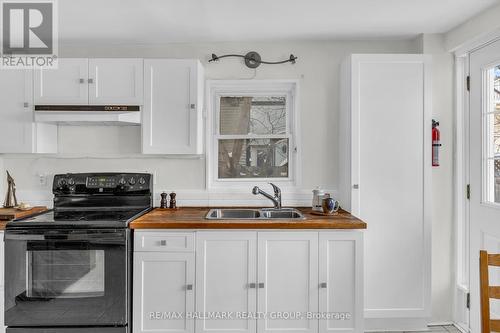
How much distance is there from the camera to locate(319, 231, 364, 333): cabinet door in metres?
2.45

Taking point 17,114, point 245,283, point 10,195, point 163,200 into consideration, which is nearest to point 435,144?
point 245,283

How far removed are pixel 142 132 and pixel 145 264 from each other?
105 centimetres

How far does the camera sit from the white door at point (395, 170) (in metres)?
2.78

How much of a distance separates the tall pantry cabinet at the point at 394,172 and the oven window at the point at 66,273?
6.31ft

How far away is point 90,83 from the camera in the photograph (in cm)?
287

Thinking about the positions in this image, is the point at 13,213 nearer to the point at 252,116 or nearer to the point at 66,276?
the point at 66,276

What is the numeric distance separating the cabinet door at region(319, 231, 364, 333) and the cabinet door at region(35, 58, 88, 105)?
7.12 feet

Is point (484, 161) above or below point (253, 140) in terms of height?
below

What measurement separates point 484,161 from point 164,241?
236 cm

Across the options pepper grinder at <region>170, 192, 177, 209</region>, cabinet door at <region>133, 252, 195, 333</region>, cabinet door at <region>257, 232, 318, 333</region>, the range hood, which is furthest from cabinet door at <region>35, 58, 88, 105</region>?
cabinet door at <region>257, 232, 318, 333</region>

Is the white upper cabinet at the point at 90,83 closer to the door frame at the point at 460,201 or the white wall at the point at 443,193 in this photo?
the white wall at the point at 443,193

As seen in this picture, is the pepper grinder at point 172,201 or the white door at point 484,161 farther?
the pepper grinder at point 172,201

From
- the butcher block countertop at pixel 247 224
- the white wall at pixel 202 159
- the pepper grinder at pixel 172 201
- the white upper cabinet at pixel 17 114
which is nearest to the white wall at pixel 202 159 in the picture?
the white wall at pixel 202 159

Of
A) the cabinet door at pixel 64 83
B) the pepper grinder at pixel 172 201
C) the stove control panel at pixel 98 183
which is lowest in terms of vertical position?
the pepper grinder at pixel 172 201
